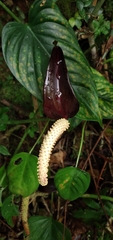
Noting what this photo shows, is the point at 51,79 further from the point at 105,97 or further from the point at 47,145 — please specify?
the point at 105,97

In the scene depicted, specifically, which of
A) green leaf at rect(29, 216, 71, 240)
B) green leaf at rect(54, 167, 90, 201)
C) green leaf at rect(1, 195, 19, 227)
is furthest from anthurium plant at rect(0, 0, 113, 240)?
green leaf at rect(29, 216, 71, 240)

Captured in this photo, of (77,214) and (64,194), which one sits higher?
(64,194)

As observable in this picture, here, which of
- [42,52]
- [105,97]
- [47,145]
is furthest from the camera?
[105,97]

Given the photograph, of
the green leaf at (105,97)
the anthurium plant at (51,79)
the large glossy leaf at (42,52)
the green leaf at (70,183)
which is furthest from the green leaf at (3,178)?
the green leaf at (105,97)

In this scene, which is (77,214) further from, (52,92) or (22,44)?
(22,44)

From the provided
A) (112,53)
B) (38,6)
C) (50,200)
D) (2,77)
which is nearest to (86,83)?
(38,6)

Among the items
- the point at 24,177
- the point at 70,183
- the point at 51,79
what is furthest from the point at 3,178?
the point at 51,79
